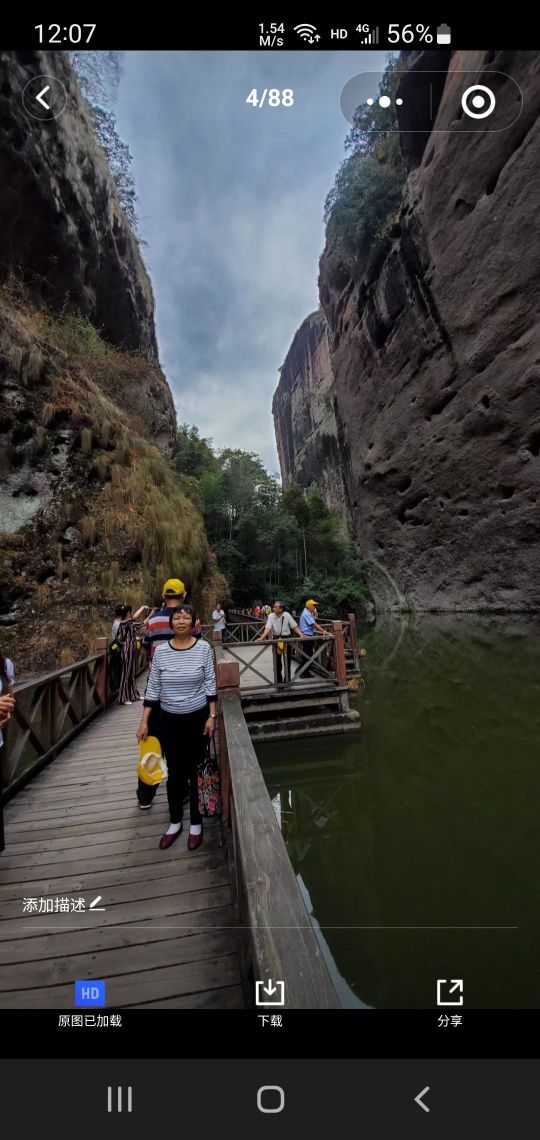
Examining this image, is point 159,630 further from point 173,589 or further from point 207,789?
point 207,789

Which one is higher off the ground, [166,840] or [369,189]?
[369,189]

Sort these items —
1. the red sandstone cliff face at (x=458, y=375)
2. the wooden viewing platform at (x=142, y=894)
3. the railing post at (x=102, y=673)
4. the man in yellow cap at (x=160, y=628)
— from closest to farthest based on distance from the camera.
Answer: the wooden viewing platform at (x=142, y=894) → the man in yellow cap at (x=160, y=628) → the railing post at (x=102, y=673) → the red sandstone cliff face at (x=458, y=375)

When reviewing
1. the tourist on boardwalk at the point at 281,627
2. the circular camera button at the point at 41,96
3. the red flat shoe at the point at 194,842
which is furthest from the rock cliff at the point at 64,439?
the circular camera button at the point at 41,96

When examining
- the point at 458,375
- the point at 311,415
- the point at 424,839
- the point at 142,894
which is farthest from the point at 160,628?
the point at 311,415
